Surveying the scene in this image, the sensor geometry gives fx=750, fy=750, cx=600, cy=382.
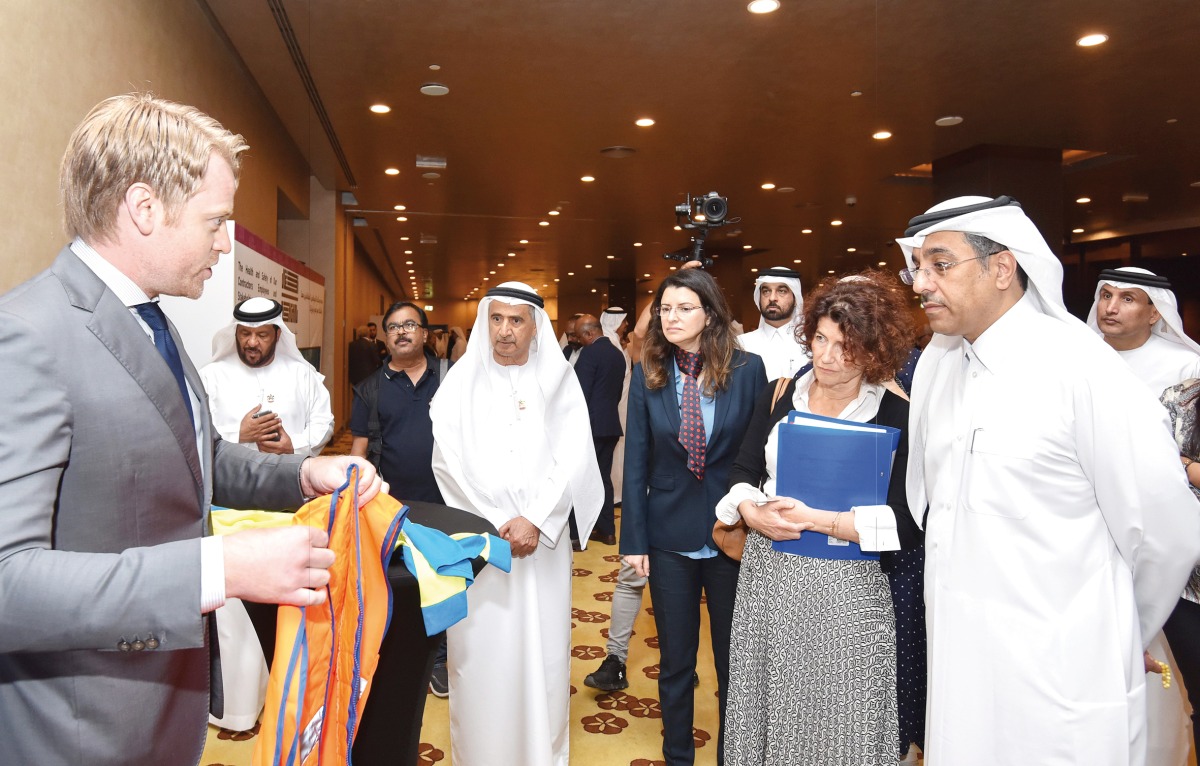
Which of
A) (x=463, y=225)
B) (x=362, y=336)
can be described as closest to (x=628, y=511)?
(x=362, y=336)

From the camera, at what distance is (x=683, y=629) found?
8.39 ft

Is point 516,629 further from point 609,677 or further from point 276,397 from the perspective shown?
point 276,397

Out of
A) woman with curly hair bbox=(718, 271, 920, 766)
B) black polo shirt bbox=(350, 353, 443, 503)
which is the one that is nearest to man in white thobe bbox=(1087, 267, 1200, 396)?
woman with curly hair bbox=(718, 271, 920, 766)

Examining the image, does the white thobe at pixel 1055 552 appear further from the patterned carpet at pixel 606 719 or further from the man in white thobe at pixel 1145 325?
the man in white thobe at pixel 1145 325

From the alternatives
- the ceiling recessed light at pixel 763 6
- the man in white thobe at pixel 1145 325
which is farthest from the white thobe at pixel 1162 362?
the ceiling recessed light at pixel 763 6

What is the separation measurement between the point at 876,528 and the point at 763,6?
4.06 metres

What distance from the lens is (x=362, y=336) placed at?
38.0ft

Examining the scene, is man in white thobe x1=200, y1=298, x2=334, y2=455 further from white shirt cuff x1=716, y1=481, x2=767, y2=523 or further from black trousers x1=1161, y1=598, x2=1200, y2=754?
black trousers x1=1161, y1=598, x2=1200, y2=754

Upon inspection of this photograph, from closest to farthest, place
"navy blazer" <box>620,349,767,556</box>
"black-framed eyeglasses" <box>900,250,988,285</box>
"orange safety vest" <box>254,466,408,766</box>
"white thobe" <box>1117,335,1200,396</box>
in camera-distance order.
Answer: "orange safety vest" <box>254,466,408,766</box>, "black-framed eyeglasses" <box>900,250,988,285</box>, "navy blazer" <box>620,349,767,556</box>, "white thobe" <box>1117,335,1200,396</box>

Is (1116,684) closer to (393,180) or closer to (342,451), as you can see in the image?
(393,180)

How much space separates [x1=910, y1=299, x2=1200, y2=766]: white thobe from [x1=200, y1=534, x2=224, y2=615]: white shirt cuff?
1.53 meters

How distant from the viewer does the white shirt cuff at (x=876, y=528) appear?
76.5 inches

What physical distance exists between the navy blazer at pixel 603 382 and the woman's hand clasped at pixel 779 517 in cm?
400

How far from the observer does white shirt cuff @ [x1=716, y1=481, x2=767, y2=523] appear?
2.15 metres
